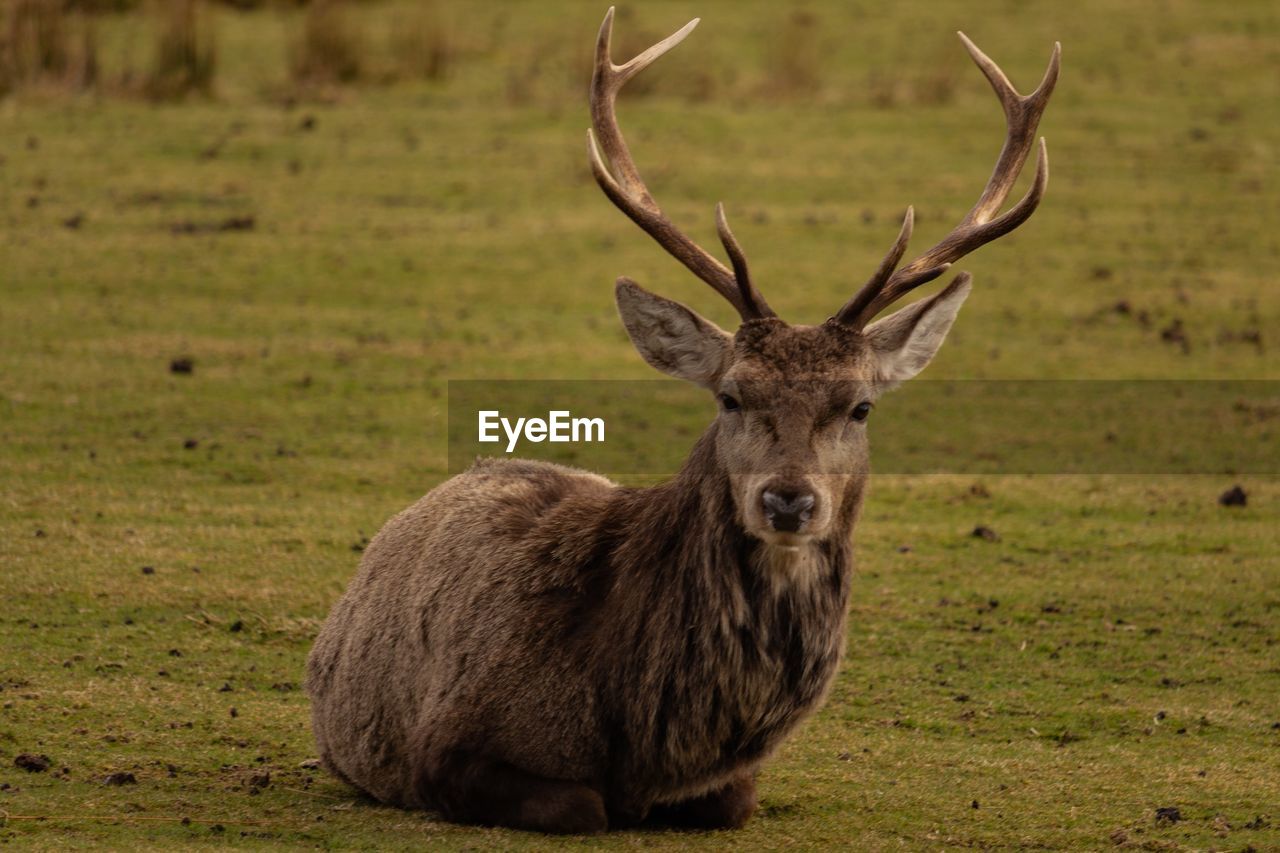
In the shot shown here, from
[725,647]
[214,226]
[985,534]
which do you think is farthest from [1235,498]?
[214,226]

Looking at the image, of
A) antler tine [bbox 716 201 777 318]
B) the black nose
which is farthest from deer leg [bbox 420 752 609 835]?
antler tine [bbox 716 201 777 318]

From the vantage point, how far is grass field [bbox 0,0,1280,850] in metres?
8.60

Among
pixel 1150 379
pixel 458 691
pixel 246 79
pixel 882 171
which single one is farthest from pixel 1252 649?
pixel 246 79

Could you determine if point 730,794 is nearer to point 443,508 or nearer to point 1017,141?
point 443,508

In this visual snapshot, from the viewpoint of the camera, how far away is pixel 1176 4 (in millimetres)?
30172

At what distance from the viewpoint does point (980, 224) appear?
8305 millimetres

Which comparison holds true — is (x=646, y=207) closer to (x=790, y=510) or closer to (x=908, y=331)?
(x=908, y=331)

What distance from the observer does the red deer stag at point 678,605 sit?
7.43 metres

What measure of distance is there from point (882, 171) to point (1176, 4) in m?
10.3

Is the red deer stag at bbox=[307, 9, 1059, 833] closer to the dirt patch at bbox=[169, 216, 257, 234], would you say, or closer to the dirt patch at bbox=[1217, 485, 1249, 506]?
the dirt patch at bbox=[1217, 485, 1249, 506]

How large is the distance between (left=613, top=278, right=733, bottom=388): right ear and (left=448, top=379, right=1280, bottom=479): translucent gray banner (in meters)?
5.72

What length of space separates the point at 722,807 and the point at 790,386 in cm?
171

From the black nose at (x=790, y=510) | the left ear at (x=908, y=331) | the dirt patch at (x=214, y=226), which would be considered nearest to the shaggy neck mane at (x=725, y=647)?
the black nose at (x=790, y=510)

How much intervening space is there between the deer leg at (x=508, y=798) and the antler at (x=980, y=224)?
6.96ft
